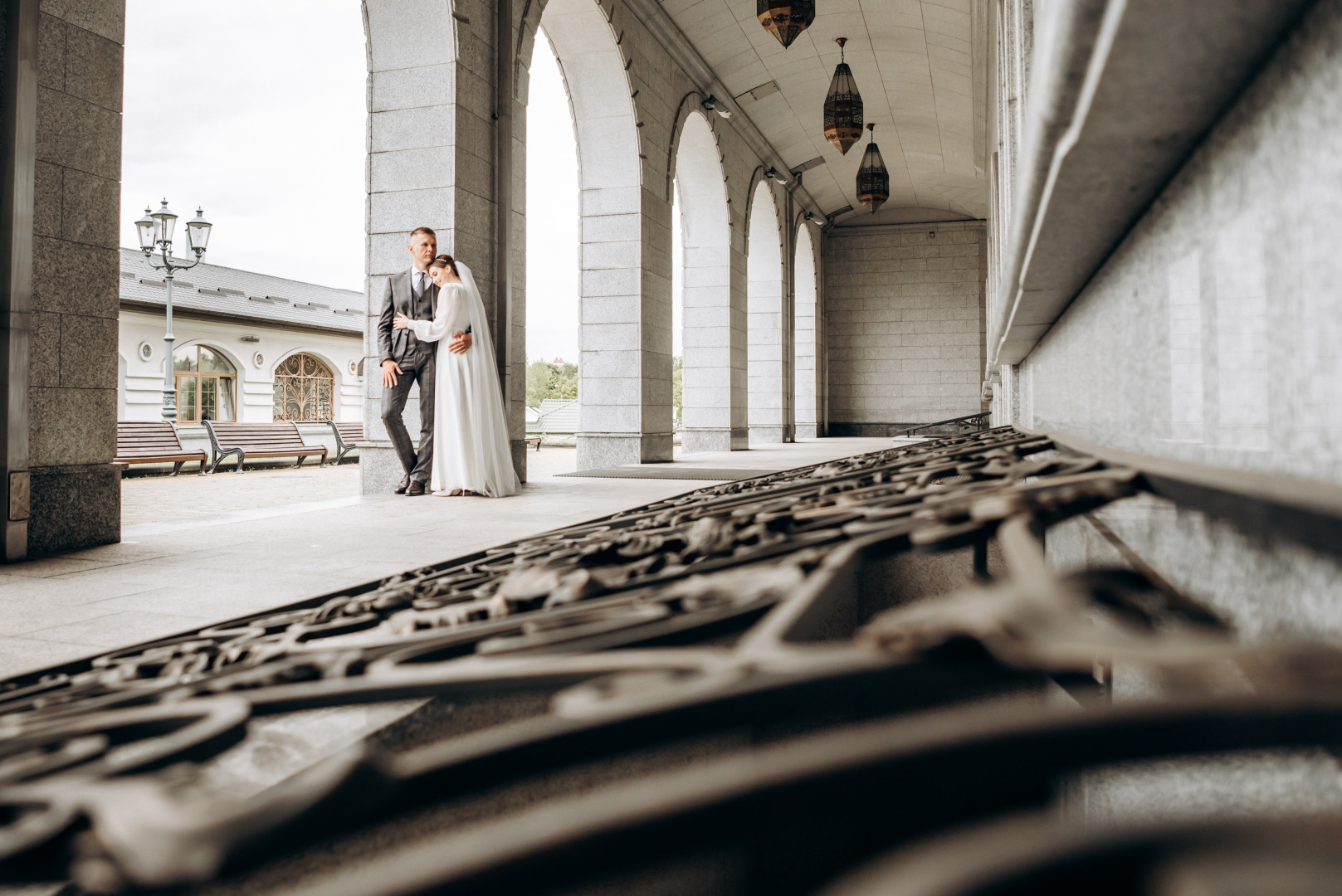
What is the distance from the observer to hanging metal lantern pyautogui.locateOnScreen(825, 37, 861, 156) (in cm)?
1027

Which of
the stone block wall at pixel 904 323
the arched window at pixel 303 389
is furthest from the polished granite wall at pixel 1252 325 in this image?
the arched window at pixel 303 389

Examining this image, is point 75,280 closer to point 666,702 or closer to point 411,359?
point 411,359

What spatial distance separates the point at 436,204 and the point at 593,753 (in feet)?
20.9

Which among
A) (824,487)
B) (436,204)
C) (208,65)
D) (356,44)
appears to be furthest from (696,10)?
(208,65)

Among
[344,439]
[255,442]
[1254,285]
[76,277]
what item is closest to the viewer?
[1254,285]

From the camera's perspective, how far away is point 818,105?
542 inches

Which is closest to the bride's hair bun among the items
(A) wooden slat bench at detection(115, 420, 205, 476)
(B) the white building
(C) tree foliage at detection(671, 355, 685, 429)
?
(C) tree foliage at detection(671, 355, 685, 429)

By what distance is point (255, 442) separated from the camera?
1398cm

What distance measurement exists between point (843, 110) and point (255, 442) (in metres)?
10.5

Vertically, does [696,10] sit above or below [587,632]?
above

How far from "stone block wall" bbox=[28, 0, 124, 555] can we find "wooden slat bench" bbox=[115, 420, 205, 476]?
27.8 ft

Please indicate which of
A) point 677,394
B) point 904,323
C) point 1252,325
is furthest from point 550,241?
point 1252,325

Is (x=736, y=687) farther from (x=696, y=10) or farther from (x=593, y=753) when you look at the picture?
(x=696, y=10)

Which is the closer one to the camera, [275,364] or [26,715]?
[26,715]
